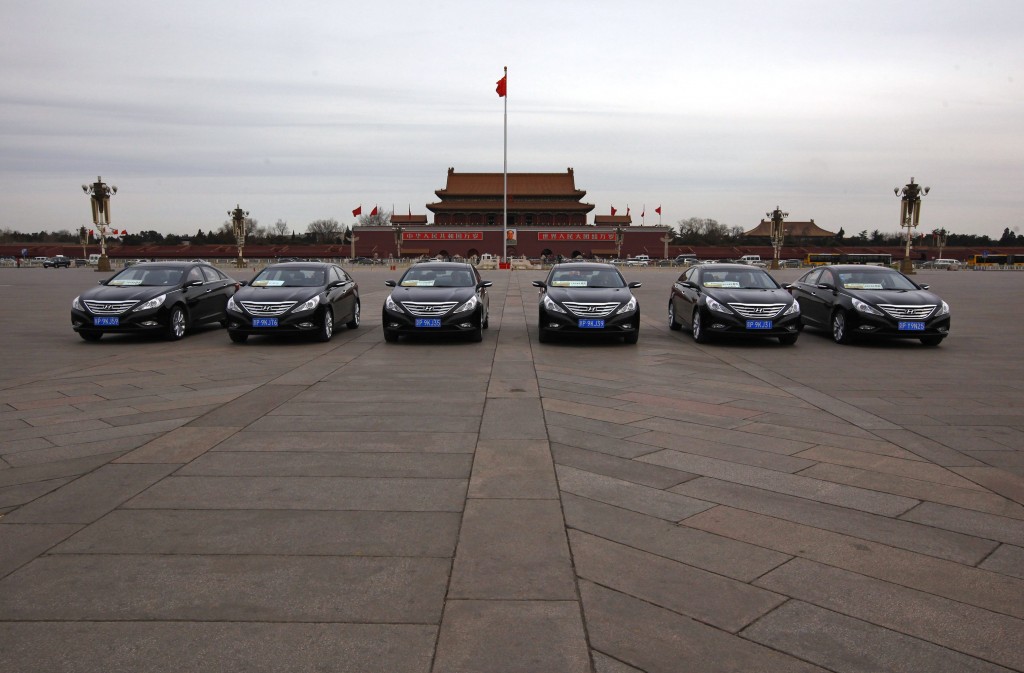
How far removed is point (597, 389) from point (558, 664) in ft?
17.0

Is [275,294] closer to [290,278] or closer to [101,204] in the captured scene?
[290,278]

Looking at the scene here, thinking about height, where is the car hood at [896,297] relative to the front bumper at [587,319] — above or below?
above

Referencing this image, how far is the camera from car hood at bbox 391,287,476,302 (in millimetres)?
11258

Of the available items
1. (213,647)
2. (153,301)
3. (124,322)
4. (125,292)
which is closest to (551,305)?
(153,301)

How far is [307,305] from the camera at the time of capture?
11219 mm

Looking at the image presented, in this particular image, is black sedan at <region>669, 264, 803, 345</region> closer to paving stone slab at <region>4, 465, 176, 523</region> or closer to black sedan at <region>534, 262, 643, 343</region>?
black sedan at <region>534, 262, 643, 343</region>

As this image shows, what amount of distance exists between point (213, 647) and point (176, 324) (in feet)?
34.0

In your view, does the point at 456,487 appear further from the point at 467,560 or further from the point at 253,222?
the point at 253,222

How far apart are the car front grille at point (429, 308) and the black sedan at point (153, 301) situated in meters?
3.79

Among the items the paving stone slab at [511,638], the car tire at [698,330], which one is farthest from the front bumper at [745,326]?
the paving stone slab at [511,638]

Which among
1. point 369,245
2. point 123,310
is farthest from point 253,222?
point 123,310

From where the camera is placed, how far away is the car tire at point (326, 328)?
1149 cm

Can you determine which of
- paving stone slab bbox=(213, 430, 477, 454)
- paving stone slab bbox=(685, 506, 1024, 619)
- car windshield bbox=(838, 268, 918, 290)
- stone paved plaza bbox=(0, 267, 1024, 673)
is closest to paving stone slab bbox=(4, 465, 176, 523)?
stone paved plaza bbox=(0, 267, 1024, 673)

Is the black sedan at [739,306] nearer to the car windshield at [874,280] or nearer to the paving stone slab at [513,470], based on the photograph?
the car windshield at [874,280]
